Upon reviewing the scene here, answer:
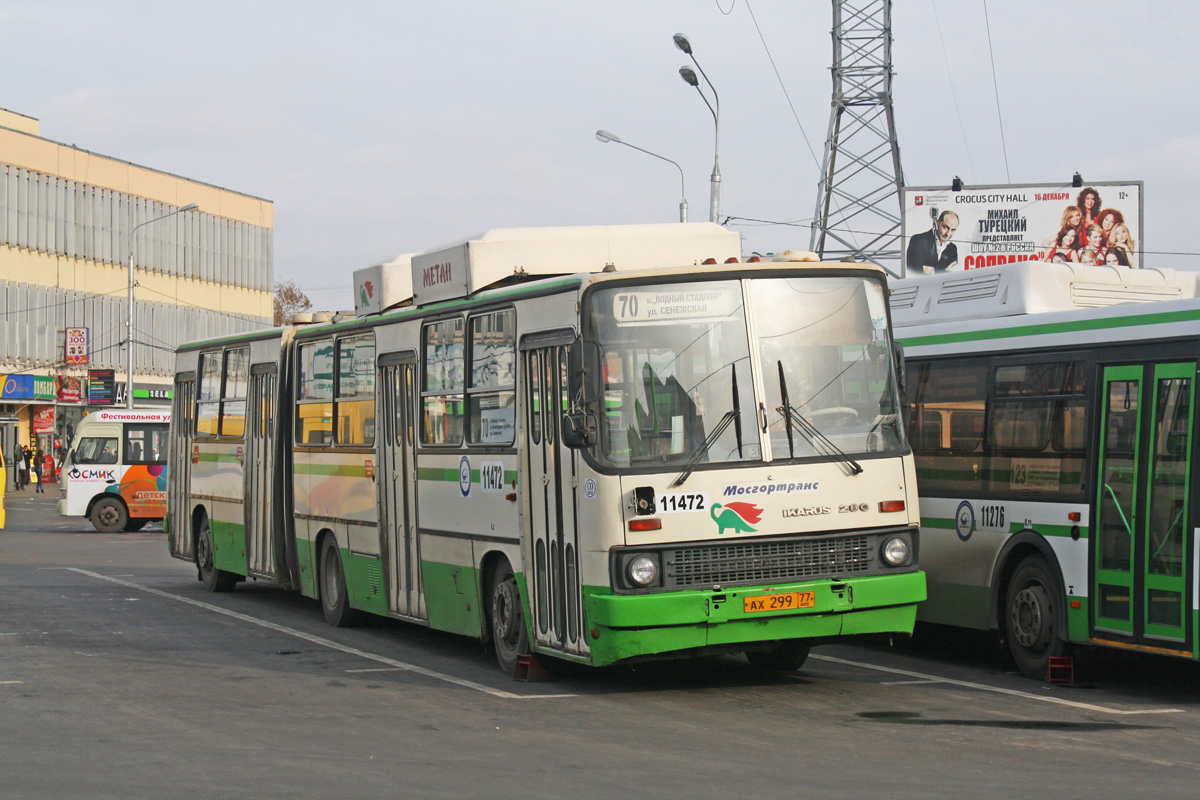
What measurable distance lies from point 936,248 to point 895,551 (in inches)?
1441

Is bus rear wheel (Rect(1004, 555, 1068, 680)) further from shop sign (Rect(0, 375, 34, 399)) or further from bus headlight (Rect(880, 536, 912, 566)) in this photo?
shop sign (Rect(0, 375, 34, 399))

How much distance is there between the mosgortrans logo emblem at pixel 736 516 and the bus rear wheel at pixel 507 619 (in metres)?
2.07

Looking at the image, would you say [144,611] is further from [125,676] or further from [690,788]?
[690,788]

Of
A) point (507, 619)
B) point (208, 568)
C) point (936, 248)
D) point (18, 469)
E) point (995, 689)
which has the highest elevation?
point (936, 248)

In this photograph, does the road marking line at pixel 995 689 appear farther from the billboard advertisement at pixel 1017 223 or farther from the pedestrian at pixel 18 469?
the pedestrian at pixel 18 469

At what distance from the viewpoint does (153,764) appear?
8555mm

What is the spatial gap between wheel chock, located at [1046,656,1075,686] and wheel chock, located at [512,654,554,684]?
3808mm

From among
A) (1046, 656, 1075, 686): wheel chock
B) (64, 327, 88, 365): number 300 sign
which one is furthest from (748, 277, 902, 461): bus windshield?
(64, 327, 88, 365): number 300 sign

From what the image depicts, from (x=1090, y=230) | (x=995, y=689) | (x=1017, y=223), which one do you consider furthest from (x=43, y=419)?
(x=995, y=689)

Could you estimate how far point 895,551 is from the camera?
426 inches

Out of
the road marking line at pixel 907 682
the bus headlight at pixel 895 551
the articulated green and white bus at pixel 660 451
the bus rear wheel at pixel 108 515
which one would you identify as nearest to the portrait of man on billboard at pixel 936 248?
the bus rear wheel at pixel 108 515

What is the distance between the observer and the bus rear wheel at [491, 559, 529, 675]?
11.9m

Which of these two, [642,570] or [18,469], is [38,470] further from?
[642,570]

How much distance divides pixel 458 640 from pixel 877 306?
6.01m
